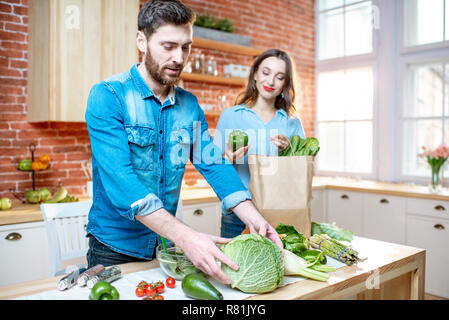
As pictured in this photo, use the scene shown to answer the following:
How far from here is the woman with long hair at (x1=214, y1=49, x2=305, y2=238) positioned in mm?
2211

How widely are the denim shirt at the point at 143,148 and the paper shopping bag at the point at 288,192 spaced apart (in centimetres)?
19

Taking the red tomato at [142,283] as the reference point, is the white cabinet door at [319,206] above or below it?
below

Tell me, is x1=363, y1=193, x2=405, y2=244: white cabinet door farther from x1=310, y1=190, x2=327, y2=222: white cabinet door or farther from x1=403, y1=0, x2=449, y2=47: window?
x1=403, y1=0, x2=449, y2=47: window

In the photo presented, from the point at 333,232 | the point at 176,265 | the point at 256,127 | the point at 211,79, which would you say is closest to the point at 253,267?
the point at 176,265

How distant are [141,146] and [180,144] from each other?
0.17m

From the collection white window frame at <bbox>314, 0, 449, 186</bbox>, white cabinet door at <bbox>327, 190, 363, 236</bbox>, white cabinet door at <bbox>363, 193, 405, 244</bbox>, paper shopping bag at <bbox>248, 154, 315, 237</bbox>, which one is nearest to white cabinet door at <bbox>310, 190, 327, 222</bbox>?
white cabinet door at <bbox>327, 190, 363, 236</bbox>

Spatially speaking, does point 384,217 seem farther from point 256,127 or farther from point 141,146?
point 141,146

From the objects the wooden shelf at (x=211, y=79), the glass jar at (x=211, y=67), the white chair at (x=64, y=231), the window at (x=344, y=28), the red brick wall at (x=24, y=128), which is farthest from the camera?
the window at (x=344, y=28)

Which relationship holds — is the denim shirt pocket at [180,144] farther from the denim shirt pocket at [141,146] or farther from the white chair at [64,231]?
the white chair at [64,231]

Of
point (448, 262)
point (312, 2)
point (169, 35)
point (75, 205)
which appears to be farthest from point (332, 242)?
point (312, 2)

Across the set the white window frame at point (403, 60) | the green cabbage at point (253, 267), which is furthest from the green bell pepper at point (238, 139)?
the white window frame at point (403, 60)

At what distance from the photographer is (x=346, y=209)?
155 inches

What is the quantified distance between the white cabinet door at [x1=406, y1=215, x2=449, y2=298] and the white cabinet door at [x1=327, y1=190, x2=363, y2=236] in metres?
0.55

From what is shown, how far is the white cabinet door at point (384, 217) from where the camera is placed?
3543 mm
